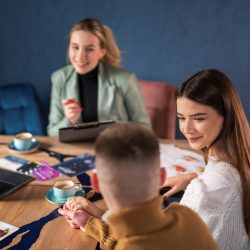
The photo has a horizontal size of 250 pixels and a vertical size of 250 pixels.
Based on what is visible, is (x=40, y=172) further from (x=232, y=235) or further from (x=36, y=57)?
(x=36, y=57)

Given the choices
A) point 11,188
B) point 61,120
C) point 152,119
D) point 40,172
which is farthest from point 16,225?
point 152,119

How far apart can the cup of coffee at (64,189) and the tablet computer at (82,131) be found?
50 centimetres

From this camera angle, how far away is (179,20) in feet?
9.74

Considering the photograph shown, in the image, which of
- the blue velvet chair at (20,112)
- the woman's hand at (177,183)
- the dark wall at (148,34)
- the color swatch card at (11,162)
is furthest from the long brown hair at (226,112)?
the blue velvet chair at (20,112)

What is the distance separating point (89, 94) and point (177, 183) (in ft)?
3.69

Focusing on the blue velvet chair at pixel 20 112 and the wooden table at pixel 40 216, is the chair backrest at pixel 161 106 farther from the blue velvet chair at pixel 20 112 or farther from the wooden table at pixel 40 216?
the wooden table at pixel 40 216

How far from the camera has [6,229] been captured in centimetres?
136

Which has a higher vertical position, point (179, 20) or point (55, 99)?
point (179, 20)

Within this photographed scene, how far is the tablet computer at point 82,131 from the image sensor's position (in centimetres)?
205

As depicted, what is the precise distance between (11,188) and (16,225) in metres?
0.27

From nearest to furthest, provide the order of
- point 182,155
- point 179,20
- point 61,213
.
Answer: point 61,213 < point 182,155 < point 179,20

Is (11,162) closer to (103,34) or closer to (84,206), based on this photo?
(84,206)

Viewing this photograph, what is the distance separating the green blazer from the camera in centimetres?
249

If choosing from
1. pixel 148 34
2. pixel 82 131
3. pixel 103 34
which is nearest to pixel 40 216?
pixel 82 131
